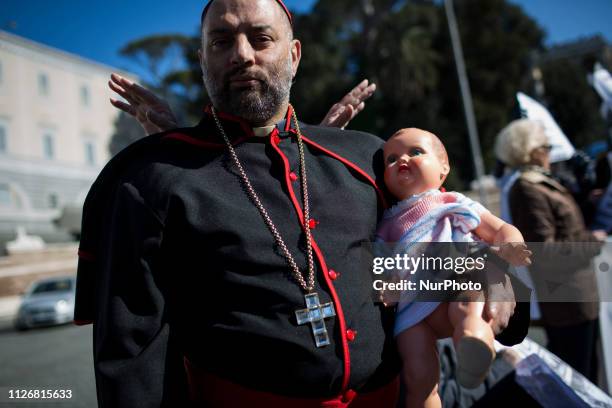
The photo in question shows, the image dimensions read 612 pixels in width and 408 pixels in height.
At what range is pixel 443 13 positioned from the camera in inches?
1097

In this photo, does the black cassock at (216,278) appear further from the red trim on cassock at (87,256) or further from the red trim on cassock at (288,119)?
the red trim on cassock at (288,119)

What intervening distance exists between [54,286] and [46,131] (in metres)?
26.0

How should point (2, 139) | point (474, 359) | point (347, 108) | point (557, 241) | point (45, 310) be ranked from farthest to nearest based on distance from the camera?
point (2, 139) → point (45, 310) → point (557, 241) → point (347, 108) → point (474, 359)

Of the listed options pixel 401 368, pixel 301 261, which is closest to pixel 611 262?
pixel 401 368

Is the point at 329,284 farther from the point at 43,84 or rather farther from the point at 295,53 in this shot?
the point at 43,84

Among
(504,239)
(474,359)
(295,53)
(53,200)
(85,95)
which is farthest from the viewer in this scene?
(85,95)

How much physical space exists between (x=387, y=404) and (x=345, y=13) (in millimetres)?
28381

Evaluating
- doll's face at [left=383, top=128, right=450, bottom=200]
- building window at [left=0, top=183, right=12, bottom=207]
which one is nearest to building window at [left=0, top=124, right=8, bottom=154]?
building window at [left=0, top=183, right=12, bottom=207]

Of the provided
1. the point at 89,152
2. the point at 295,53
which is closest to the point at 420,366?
the point at 295,53

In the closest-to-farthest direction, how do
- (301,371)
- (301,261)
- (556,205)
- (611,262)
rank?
(301,371) → (301,261) → (556,205) → (611,262)

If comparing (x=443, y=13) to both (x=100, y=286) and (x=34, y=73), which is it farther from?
(x=100, y=286)

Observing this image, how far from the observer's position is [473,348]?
51.8 inches

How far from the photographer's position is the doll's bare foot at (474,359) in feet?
4.29

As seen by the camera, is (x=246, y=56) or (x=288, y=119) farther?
(x=288, y=119)
